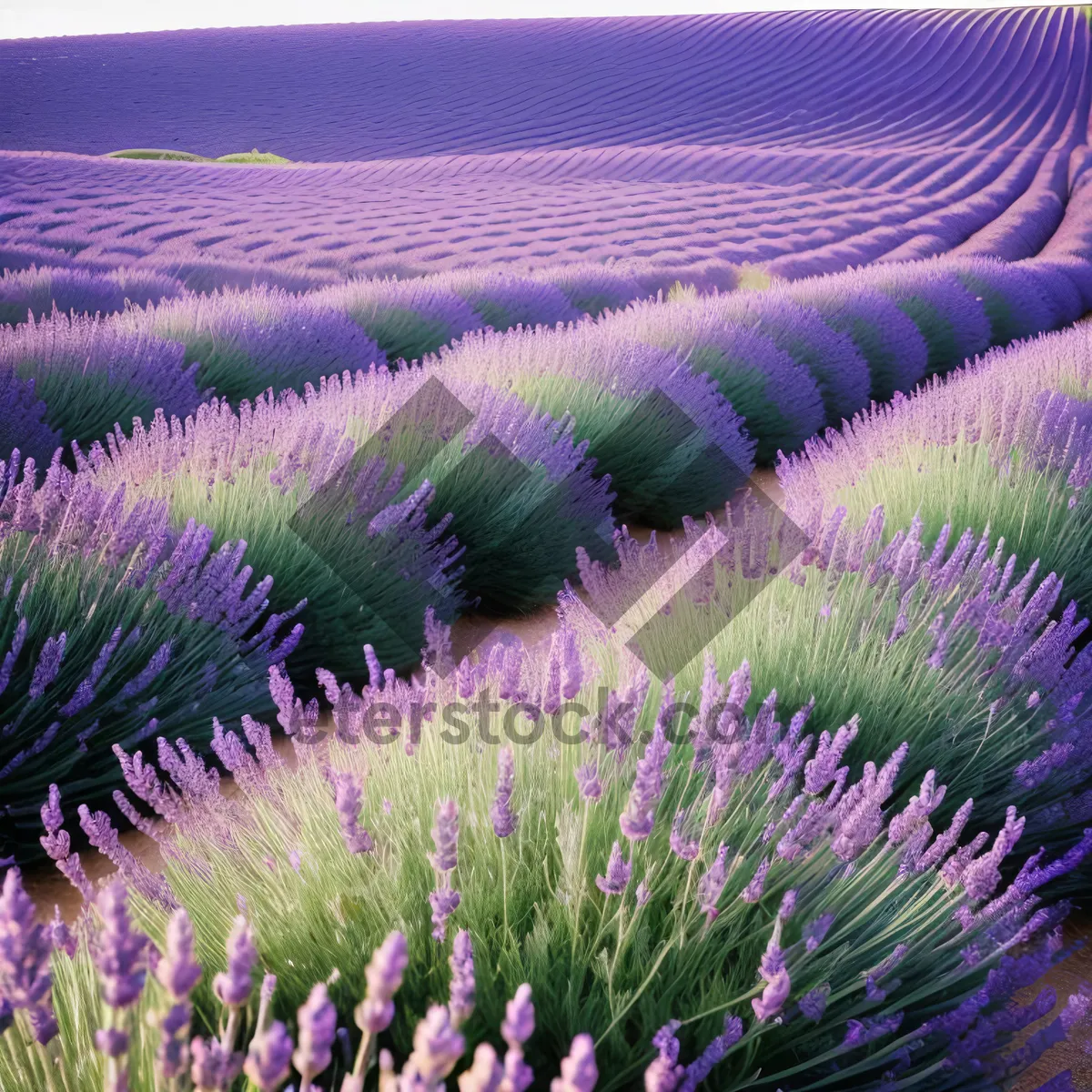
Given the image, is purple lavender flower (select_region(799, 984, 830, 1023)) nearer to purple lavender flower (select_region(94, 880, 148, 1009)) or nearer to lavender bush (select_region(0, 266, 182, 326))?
purple lavender flower (select_region(94, 880, 148, 1009))

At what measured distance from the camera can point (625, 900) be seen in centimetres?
116

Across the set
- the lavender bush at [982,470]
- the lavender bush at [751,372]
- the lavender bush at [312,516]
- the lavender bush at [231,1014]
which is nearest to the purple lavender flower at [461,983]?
the lavender bush at [231,1014]

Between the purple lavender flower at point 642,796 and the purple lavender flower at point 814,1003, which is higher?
the purple lavender flower at point 642,796

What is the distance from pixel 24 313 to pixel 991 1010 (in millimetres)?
5783

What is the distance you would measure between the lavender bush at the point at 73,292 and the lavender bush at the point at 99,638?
3.38 meters

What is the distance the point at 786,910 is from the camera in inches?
40.1

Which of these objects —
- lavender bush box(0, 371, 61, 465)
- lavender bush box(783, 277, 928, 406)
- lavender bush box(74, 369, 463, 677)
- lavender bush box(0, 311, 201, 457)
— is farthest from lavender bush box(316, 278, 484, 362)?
lavender bush box(74, 369, 463, 677)

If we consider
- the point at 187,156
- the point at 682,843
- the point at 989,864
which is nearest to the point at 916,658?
the point at 989,864

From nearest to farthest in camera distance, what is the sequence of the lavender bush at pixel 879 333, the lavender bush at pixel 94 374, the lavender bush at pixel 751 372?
the lavender bush at pixel 94 374, the lavender bush at pixel 751 372, the lavender bush at pixel 879 333

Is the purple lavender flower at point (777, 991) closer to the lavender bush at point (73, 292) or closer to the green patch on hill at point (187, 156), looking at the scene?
the lavender bush at point (73, 292)

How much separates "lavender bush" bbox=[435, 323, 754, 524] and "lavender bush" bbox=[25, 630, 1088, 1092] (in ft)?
8.61

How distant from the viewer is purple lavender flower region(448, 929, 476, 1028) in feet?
2.11

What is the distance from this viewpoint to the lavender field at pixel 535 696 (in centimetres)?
108

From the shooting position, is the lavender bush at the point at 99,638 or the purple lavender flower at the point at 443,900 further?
the lavender bush at the point at 99,638
